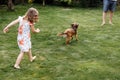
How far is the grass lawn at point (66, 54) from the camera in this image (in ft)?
20.2

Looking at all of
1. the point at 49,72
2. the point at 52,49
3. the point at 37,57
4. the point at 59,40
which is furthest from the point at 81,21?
the point at 49,72

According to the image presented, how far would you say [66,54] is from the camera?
7.60 meters

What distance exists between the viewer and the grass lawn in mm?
6148

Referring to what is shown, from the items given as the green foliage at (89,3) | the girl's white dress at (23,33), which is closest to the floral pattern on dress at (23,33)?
the girl's white dress at (23,33)

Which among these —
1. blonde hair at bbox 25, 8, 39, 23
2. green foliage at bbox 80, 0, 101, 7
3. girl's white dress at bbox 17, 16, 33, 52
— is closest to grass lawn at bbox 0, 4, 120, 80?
girl's white dress at bbox 17, 16, 33, 52

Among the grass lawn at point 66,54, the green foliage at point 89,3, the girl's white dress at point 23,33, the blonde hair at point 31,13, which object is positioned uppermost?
the blonde hair at point 31,13

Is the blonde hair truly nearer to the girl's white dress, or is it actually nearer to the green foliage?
the girl's white dress

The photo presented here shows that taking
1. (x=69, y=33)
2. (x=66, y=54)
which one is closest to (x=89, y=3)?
(x=69, y=33)

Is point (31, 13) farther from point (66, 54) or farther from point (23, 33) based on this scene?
point (66, 54)

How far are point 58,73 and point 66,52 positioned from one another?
5.27 feet

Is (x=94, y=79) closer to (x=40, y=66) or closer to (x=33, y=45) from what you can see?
(x=40, y=66)

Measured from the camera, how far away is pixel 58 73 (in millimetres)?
6203

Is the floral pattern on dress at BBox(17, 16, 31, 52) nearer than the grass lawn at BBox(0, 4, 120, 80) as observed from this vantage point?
No

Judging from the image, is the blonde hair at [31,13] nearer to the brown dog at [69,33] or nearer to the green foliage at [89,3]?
the brown dog at [69,33]
